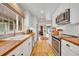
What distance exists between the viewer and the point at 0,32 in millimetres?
2428

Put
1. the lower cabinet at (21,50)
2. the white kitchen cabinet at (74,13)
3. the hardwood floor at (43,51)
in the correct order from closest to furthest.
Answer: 1. the lower cabinet at (21,50)
2. the white kitchen cabinet at (74,13)
3. the hardwood floor at (43,51)

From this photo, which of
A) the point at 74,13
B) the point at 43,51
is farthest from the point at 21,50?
the point at 43,51

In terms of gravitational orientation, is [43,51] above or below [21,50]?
below

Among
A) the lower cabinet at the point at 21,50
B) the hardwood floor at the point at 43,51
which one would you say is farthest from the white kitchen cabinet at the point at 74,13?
the hardwood floor at the point at 43,51

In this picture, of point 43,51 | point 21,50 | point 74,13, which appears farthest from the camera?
point 43,51

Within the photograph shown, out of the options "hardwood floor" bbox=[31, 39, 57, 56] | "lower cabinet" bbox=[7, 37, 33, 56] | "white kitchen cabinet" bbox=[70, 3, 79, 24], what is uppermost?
"white kitchen cabinet" bbox=[70, 3, 79, 24]

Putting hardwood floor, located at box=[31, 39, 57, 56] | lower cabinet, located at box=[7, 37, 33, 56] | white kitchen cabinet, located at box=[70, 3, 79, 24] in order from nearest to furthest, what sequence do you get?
lower cabinet, located at box=[7, 37, 33, 56]
white kitchen cabinet, located at box=[70, 3, 79, 24]
hardwood floor, located at box=[31, 39, 57, 56]

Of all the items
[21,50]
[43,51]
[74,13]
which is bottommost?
[43,51]

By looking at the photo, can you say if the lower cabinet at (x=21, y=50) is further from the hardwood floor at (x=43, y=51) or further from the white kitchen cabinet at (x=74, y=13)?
the hardwood floor at (x=43, y=51)

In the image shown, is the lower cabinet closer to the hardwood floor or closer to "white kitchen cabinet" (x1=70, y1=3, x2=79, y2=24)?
"white kitchen cabinet" (x1=70, y1=3, x2=79, y2=24)

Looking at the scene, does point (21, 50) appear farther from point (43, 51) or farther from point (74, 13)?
point (43, 51)

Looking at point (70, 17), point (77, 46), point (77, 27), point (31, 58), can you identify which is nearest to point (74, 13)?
point (70, 17)

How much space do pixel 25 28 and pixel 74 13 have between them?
3.44m

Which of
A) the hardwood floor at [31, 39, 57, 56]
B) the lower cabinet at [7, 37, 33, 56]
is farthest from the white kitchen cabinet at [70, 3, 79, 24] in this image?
the hardwood floor at [31, 39, 57, 56]
